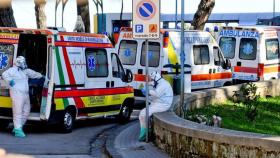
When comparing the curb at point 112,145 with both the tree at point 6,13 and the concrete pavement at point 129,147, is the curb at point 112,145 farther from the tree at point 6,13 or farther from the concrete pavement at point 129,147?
the tree at point 6,13

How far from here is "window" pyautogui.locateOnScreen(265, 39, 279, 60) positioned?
23750mm

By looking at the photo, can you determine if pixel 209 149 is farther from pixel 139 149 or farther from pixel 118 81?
pixel 118 81

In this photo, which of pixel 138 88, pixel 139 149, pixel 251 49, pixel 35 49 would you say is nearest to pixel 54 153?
pixel 139 149

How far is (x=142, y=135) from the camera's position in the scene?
12516 mm

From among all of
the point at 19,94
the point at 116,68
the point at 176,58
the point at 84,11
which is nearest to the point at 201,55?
the point at 176,58

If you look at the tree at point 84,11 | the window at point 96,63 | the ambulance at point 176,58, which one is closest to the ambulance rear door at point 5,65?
the window at point 96,63

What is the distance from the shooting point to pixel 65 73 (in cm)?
1399

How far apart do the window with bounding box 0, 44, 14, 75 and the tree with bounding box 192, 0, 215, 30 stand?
11.1m

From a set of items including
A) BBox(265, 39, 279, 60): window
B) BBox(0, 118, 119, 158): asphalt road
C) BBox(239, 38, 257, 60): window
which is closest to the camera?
BBox(0, 118, 119, 158): asphalt road

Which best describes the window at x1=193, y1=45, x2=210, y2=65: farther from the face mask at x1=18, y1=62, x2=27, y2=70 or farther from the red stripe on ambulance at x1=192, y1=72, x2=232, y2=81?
the face mask at x1=18, y1=62, x2=27, y2=70

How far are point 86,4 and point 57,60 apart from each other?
51.1 ft

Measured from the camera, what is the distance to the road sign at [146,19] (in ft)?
40.1

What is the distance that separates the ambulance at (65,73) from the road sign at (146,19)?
2.23m

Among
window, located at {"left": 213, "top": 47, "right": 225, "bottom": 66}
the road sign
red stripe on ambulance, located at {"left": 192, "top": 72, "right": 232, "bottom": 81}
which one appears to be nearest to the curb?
the road sign
